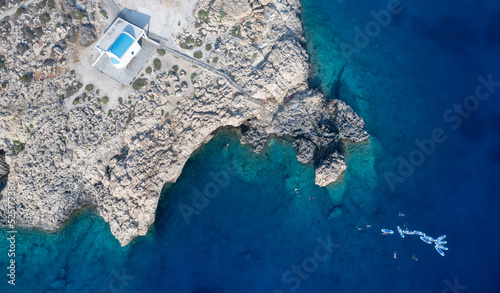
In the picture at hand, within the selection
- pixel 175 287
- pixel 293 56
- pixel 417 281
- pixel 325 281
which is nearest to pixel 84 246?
pixel 175 287

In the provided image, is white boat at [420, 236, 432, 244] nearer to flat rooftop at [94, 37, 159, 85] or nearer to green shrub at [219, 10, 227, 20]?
green shrub at [219, 10, 227, 20]

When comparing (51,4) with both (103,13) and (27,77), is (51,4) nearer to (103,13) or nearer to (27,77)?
(103,13)

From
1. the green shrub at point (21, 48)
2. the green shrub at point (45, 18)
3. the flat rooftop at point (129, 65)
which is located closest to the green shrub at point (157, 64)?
the flat rooftop at point (129, 65)

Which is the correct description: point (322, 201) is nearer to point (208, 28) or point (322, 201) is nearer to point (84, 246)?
point (208, 28)

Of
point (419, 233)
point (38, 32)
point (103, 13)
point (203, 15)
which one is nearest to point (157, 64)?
point (203, 15)

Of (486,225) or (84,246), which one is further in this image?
(486,225)
